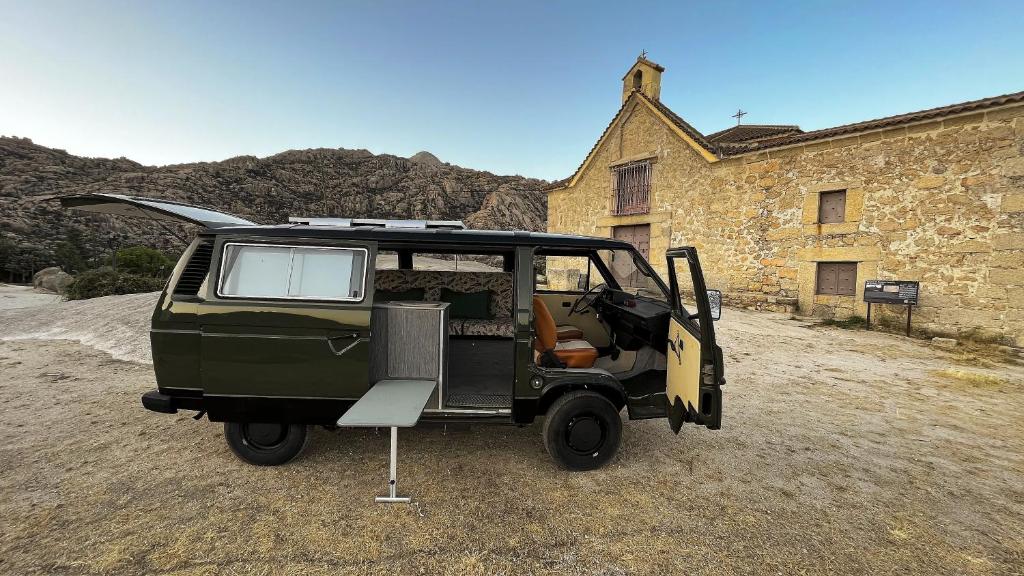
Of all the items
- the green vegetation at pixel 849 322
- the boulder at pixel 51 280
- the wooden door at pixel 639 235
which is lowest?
the green vegetation at pixel 849 322

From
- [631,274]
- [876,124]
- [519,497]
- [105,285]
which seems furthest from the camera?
[105,285]

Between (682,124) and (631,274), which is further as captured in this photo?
(682,124)

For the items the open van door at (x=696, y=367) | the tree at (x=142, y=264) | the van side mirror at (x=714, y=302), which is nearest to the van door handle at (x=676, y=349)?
the open van door at (x=696, y=367)

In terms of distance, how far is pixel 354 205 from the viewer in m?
43.9

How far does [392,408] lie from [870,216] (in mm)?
14124

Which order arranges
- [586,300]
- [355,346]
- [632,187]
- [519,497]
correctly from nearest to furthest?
[519,497], [355,346], [586,300], [632,187]

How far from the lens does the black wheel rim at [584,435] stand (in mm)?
3428

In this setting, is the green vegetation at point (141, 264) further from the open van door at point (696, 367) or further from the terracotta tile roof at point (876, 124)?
the terracotta tile roof at point (876, 124)

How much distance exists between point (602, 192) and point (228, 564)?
17.8 metres

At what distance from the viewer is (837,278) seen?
456 inches

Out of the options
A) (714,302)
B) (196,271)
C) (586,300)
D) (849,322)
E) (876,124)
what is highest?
(876,124)

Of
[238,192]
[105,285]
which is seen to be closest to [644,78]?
[105,285]

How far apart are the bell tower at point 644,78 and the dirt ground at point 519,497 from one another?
15.7m

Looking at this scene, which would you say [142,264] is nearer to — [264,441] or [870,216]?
[264,441]
